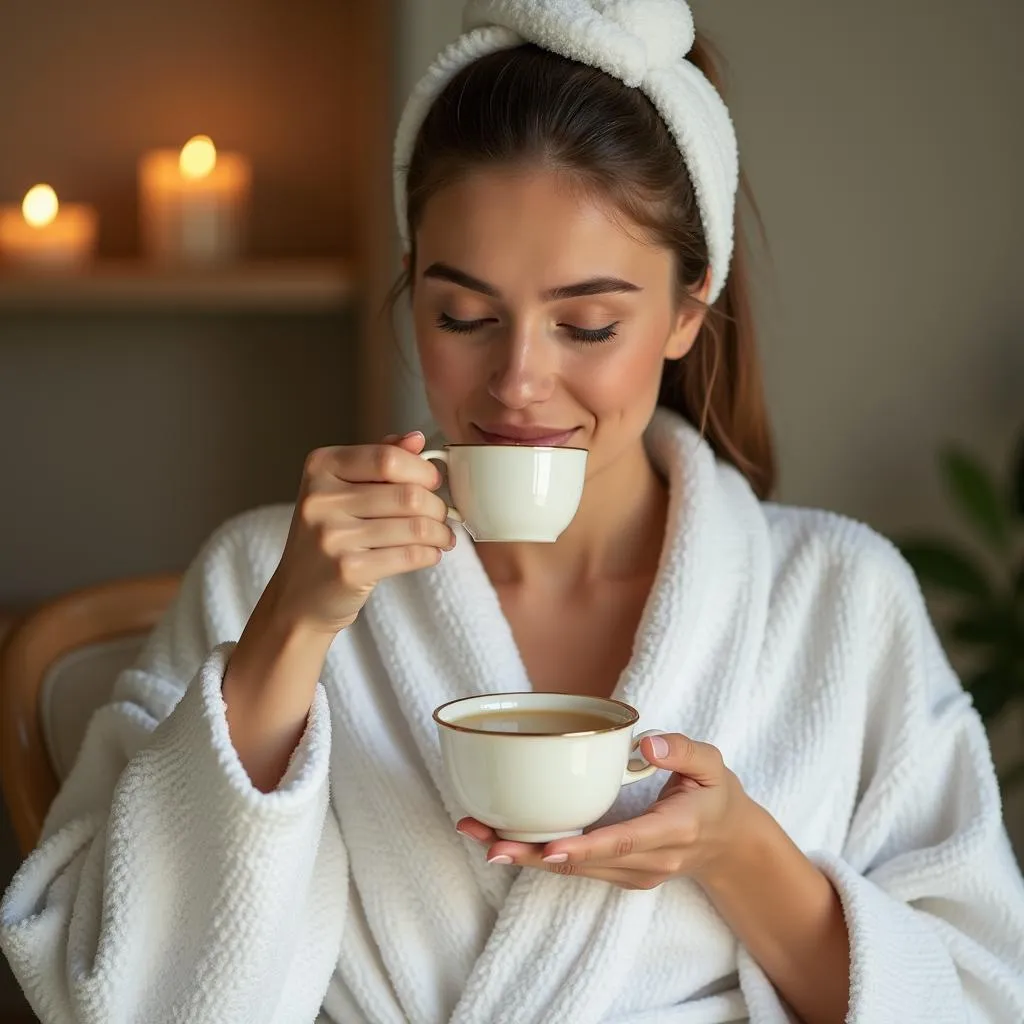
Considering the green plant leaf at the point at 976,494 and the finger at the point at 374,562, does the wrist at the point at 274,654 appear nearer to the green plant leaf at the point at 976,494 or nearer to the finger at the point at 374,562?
the finger at the point at 374,562

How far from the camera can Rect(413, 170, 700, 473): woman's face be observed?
129cm

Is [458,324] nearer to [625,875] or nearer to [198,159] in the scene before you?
[625,875]

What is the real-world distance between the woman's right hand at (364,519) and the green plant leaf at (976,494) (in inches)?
56.8

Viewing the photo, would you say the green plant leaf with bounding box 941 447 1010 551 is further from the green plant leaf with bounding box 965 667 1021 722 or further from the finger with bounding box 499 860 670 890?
the finger with bounding box 499 860 670 890

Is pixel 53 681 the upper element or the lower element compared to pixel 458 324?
lower

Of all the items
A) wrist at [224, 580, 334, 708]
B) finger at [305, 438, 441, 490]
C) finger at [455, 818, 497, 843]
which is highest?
finger at [305, 438, 441, 490]

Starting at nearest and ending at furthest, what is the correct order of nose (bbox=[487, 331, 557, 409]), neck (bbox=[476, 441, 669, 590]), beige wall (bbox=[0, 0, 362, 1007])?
nose (bbox=[487, 331, 557, 409]) < neck (bbox=[476, 441, 669, 590]) < beige wall (bbox=[0, 0, 362, 1007])

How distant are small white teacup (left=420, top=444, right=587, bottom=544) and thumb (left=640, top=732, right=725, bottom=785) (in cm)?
20

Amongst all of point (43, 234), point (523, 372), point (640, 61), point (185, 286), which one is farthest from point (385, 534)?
point (43, 234)

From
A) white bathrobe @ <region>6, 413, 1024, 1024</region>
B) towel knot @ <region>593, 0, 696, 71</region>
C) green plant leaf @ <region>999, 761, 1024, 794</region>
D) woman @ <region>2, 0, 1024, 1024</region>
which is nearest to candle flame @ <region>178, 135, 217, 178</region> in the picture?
woman @ <region>2, 0, 1024, 1024</region>

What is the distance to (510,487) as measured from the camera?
1117 mm

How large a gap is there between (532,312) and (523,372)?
0.06 meters

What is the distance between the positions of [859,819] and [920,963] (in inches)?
6.5

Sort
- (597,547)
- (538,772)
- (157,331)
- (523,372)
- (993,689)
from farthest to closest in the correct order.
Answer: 1. (157,331)
2. (993,689)
3. (597,547)
4. (523,372)
5. (538,772)
